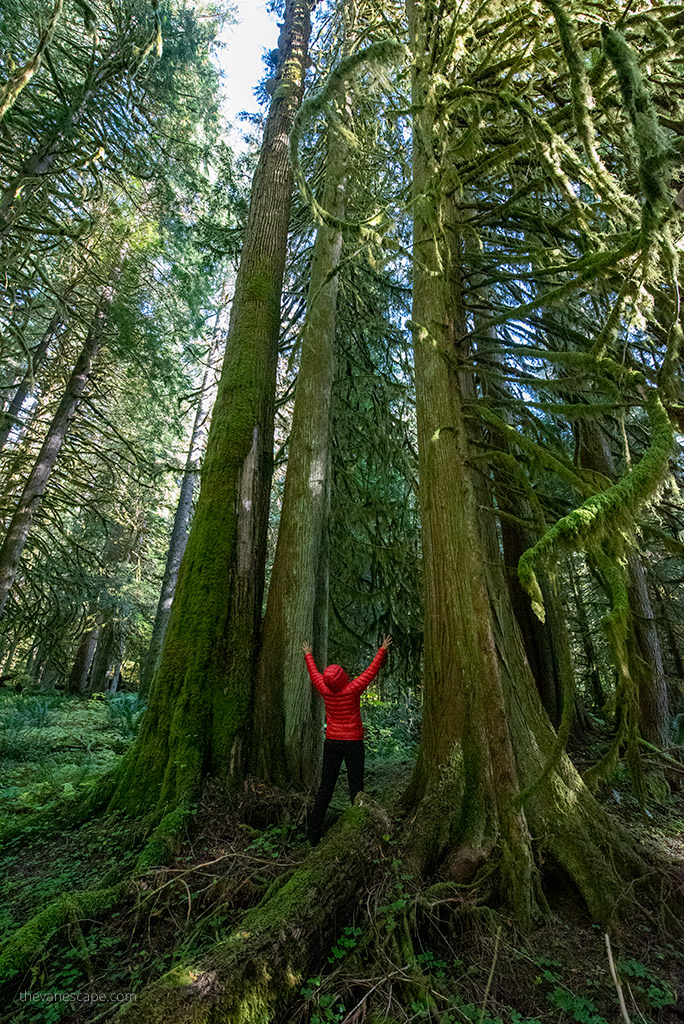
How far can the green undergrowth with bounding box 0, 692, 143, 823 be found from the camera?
15.5 ft

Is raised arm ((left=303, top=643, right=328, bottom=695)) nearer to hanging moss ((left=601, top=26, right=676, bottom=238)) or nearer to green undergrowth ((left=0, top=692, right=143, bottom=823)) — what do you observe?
green undergrowth ((left=0, top=692, right=143, bottom=823))

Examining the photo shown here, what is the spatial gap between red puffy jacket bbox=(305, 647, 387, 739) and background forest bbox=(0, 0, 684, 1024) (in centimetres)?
54

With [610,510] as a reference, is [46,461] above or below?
above

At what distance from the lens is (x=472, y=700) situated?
359 cm

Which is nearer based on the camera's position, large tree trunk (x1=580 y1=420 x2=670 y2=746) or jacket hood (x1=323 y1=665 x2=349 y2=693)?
jacket hood (x1=323 y1=665 x2=349 y2=693)

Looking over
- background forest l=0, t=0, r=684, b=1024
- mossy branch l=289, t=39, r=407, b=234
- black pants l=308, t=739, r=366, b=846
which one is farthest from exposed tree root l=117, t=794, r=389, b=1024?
mossy branch l=289, t=39, r=407, b=234

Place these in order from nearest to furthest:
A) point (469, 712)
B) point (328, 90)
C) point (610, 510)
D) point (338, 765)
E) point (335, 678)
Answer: point (610, 510) < point (469, 712) < point (338, 765) < point (335, 678) < point (328, 90)

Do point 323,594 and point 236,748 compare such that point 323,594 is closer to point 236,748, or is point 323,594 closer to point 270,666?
point 270,666

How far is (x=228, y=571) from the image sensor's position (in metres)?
4.95

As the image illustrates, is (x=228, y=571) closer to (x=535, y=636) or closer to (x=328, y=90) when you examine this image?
(x=535, y=636)

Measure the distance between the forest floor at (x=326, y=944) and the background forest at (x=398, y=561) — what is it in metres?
0.02

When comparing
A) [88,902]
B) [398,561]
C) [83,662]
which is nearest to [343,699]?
[88,902]

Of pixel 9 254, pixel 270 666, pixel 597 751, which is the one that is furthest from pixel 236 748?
pixel 9 254

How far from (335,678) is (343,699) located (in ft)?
0.76
